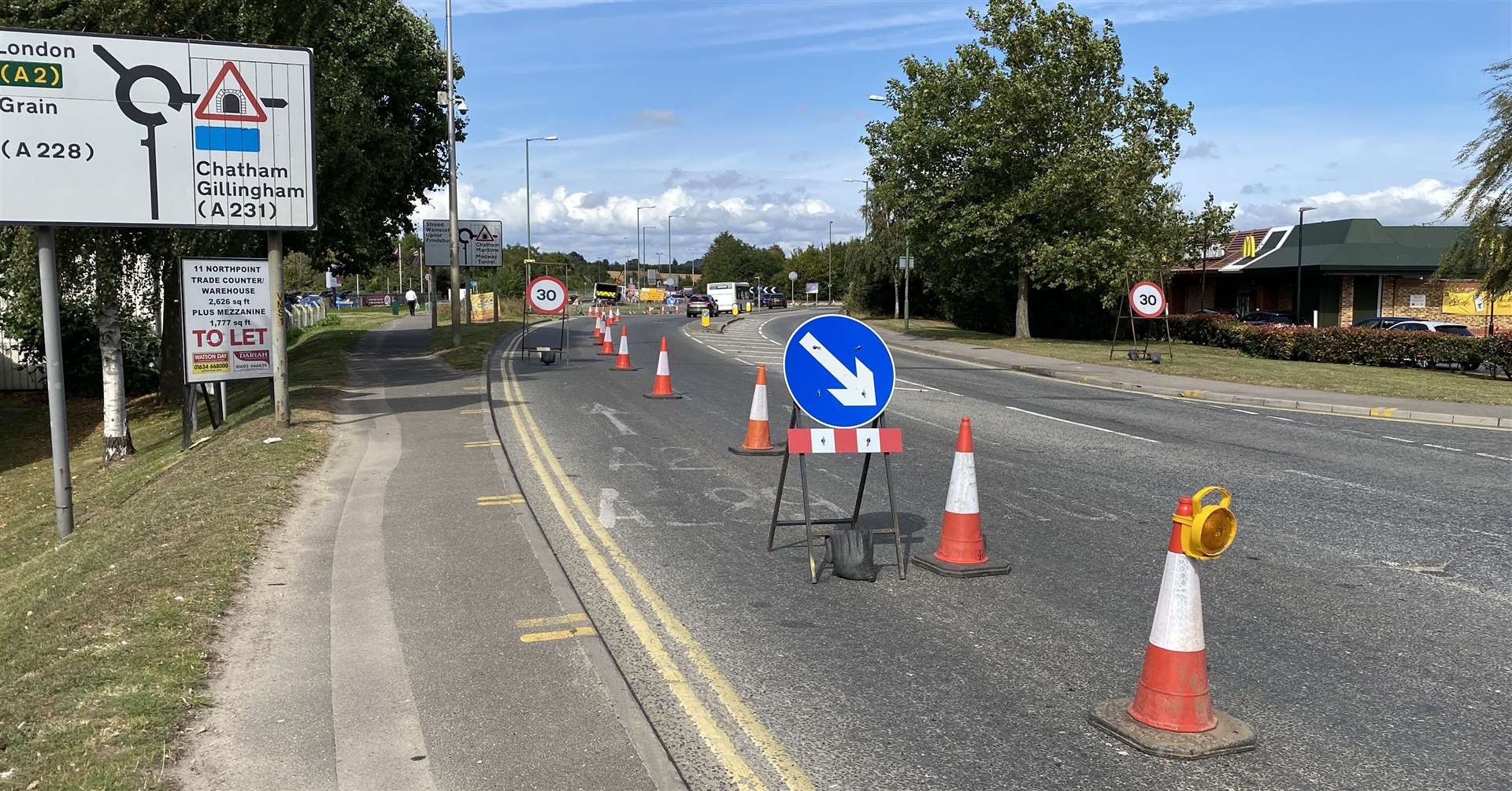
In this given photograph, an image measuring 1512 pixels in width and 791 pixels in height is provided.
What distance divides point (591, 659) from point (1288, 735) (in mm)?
3146

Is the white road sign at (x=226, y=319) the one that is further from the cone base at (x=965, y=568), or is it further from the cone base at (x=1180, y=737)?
the cone base at (x=1180, y=737)

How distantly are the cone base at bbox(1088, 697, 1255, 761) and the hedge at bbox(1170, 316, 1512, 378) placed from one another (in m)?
23.4

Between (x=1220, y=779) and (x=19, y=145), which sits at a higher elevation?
(x=19, y=145)

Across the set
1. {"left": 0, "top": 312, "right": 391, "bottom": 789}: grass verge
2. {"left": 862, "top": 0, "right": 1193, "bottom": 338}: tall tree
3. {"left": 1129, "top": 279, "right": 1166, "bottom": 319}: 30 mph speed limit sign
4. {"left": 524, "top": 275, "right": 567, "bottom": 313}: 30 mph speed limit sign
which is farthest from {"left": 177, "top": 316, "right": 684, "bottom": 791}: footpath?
{"left": 862, "top": 0, "right": 1193, "bottom": 338}: tall tree

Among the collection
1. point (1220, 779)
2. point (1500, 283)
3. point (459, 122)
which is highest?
point (459, 122)

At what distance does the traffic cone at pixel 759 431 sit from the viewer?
1169 cm

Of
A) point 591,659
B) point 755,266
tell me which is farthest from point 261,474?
point 755,266

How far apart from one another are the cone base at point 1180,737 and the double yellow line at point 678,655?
53.6 inches

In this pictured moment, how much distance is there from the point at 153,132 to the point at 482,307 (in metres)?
48.5

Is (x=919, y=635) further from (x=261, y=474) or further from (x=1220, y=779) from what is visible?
(x=261, y=474)

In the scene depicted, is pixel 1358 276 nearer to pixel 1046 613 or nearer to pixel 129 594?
pixel 1046 613

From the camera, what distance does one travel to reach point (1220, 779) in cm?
407

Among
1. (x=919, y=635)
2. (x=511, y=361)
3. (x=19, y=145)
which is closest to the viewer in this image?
(x=919, y=635)

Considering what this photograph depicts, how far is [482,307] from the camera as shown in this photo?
196 feet
